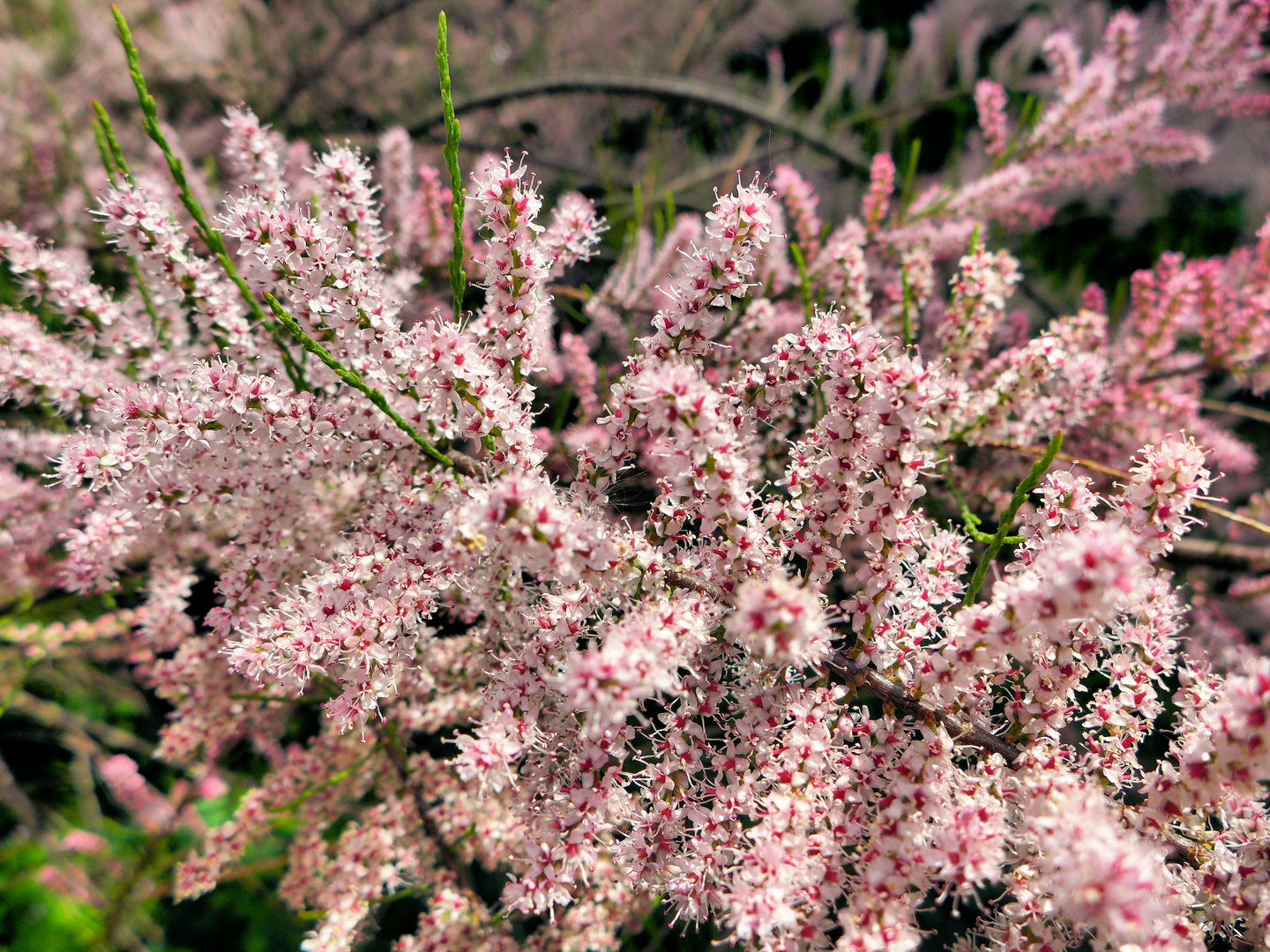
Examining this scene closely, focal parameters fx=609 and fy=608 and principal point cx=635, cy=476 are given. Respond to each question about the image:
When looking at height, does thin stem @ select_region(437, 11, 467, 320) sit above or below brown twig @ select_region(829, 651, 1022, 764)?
above

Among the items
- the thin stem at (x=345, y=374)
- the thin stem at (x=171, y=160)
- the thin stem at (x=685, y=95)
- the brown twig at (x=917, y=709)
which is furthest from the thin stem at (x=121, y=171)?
the brown twig at (x=917, y=709)

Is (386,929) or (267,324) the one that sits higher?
(267,324)

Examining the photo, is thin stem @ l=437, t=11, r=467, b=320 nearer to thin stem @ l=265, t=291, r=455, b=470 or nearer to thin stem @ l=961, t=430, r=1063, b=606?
thin stem @ l=265, t=291, r=455, b=470

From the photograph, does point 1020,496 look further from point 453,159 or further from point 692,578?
point 453,159

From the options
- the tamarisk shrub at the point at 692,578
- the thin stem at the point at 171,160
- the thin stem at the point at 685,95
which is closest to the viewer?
the tamarisk shrub at the point at 692,578

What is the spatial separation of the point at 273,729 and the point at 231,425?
0.79 metres

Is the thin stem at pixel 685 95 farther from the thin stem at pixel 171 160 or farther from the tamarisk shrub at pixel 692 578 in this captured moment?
the thin stem at pixel 171 160

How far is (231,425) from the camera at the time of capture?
0.60 metres

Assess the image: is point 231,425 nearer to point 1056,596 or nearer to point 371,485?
point 371,485

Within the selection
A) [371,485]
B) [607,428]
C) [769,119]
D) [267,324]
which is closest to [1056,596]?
[607,428]

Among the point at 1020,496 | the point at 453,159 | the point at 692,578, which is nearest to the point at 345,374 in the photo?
the point at 453,159

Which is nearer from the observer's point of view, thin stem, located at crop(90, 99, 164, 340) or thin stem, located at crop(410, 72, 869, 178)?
thin stem, located at crop(90, 99, 164, 340)

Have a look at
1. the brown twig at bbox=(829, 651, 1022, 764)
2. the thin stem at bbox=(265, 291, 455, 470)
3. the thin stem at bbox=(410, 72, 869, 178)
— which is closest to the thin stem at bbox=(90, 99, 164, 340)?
the thin stem at bbox=(265, 291, 455, 470)

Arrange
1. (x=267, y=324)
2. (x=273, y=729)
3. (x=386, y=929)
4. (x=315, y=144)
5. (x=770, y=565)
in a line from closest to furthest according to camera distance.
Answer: (x=770, y=565), (x=267, y=324), (x=273, y=729), (x=386, y=929), (x=315, y=144)
